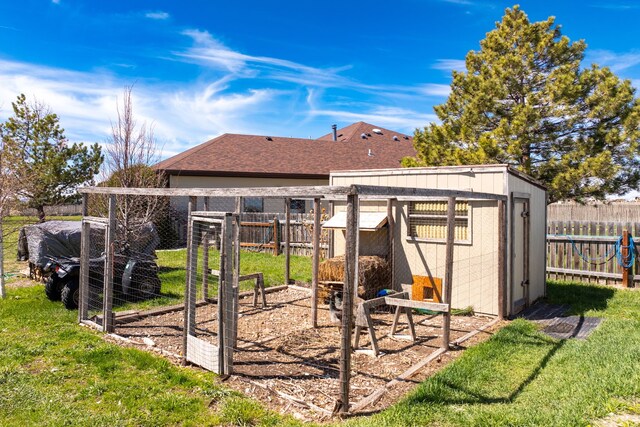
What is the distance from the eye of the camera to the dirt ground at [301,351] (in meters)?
4.71

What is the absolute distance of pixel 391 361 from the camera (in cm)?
572

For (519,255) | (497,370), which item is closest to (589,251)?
(519,255)

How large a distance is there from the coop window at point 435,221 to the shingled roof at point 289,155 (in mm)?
12219

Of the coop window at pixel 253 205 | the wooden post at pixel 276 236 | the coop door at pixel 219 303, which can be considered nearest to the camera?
the coop door at pixel 219 303

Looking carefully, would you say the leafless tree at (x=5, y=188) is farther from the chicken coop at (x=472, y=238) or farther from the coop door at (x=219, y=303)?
the chicken coop at (x=472, y=238)

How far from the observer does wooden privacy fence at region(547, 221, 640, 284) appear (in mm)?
10602

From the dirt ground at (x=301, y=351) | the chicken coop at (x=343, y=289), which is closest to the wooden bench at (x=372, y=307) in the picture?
the chicken coop at (x=343, y=289)

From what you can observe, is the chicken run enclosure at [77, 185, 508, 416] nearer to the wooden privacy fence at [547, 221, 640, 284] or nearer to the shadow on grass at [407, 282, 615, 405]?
the shadow on grass at [407, 282, 615, 405]

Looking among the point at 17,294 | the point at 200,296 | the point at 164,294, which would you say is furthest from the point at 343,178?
the point at 17,294

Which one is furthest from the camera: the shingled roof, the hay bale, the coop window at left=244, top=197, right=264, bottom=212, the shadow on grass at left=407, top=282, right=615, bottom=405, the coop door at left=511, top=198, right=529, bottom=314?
the coop window at left=244, top=197, right=264, bottom=212

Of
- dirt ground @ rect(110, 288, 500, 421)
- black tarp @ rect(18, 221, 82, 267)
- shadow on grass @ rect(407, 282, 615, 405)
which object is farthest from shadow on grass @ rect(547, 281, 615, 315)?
black tarp @ rect(18, 221, 82, 267)

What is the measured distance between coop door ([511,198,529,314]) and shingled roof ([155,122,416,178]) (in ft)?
43.2

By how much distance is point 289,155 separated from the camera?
22.7 metres

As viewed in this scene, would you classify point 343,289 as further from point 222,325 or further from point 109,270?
point 109,270
